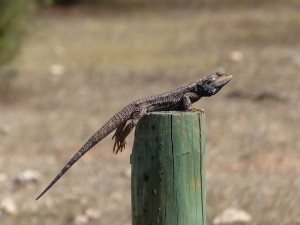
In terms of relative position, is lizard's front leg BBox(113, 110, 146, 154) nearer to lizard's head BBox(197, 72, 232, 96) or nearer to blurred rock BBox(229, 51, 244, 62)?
lizard's head BBox(197, 72, 232, 96)

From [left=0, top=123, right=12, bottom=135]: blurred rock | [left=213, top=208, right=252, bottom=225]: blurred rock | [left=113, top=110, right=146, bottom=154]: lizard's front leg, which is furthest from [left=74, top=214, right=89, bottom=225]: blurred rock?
[left=0, top=123, right=12, bottom=135]: blurred rock

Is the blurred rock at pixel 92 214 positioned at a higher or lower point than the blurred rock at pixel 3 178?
lower

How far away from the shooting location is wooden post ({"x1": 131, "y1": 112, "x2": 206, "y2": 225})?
356 cm

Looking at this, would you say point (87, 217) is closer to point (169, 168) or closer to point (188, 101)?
point (188, 101)

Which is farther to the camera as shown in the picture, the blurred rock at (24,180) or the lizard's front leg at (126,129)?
the blurred rock at (24,180)

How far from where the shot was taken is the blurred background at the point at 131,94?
752 centimetres

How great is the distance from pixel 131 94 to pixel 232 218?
23.3 ft

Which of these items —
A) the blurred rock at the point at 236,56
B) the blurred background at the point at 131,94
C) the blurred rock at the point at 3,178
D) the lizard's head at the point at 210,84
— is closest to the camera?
the lizard's head at the point at 210,84

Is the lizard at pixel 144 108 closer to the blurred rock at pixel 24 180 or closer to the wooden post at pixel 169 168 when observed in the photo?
the wooden post at pixel 169 168

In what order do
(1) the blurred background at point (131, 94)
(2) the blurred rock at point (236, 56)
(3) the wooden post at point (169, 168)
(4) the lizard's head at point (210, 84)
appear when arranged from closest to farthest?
(3) the wooden post at point (169, 168) → (4) the lizard's head at point (210, 84) → (1) the blurred background at point (131, 94) → (2) the blurred rock at point (236, 56)

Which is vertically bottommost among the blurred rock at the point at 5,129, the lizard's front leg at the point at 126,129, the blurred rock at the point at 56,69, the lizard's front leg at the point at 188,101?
the lizard's front leg at the point at 126,129

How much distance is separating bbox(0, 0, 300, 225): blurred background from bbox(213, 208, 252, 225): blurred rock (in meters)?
0.02

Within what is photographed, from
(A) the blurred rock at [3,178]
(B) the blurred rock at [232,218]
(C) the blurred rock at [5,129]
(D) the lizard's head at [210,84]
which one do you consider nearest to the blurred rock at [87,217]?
(B) the blurred rock at [232,218]

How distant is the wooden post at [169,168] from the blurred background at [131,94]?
2.69 m
